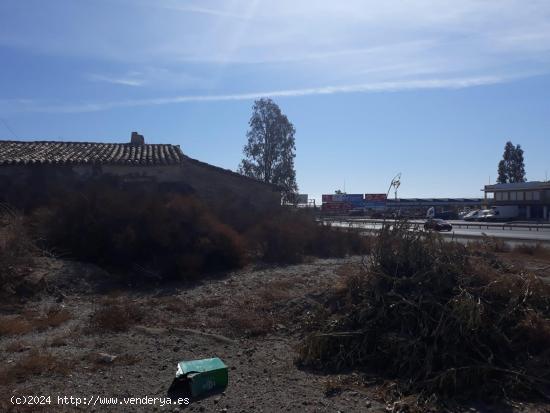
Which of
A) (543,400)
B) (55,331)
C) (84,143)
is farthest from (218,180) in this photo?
(543,400)

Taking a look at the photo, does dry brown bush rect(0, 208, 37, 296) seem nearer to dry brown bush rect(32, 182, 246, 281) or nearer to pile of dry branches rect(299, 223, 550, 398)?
dry brown bush rect(32, 182, 246, 281)

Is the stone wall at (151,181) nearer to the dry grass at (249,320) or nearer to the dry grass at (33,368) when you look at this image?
the dry grass at (249,320)

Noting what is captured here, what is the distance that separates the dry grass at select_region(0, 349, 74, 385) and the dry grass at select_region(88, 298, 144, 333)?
79.1 inches

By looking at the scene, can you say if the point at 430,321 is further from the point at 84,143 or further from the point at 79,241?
the point at 84,143

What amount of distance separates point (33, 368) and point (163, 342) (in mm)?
2375

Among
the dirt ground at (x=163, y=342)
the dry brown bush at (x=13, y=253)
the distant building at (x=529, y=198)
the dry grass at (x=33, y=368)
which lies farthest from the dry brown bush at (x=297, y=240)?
the distant building at (x=529, y=198)

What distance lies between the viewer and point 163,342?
982 cm

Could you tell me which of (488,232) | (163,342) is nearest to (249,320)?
(163,342)

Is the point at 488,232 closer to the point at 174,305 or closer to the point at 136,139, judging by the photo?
the point at 136,139

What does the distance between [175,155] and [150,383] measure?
66.2ft

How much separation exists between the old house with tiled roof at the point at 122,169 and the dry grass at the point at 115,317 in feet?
41.4

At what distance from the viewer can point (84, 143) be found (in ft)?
95.5

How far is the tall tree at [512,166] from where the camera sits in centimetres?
9119

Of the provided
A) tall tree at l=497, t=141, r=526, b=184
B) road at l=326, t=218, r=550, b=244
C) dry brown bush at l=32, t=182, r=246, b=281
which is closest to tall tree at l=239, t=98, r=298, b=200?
road at l=326, t=218, r=550, b=244
